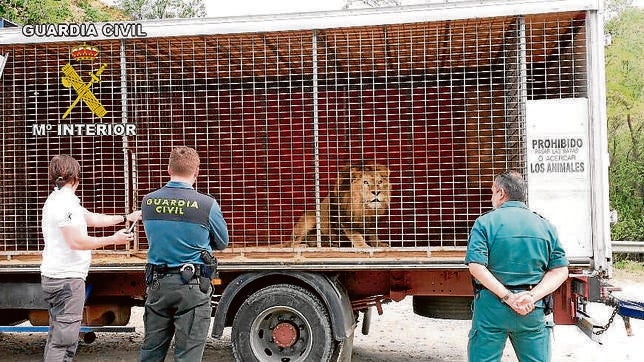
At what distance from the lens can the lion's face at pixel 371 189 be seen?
7402 mm

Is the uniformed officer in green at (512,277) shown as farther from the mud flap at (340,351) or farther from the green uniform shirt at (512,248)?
the mud flap at (340,351)

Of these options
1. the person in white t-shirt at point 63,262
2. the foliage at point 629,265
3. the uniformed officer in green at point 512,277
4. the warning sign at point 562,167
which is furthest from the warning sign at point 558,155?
the foliage at point 629,265

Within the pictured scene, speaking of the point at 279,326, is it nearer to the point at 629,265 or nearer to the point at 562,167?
the point at 562,167

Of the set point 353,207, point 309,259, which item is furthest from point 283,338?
point 353,207

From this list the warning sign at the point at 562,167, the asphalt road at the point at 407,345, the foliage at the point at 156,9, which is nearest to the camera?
the warning sign at the point at 562,167

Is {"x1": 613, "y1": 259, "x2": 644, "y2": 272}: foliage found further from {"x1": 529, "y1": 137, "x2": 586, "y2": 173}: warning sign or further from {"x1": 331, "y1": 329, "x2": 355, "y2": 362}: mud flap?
{"x1": 331, "y1": 329, "x2": 355, "y2": 362}: mud flap

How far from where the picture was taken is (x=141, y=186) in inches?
303

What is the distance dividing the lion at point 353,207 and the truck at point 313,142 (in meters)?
0.03

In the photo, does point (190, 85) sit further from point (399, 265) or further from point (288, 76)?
point (399, 265)

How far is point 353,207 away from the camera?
7516mm

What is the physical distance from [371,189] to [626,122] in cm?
2331

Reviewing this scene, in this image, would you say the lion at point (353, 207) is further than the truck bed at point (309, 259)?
Yes

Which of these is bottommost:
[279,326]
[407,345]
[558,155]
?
[407,345]

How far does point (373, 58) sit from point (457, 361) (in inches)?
142
